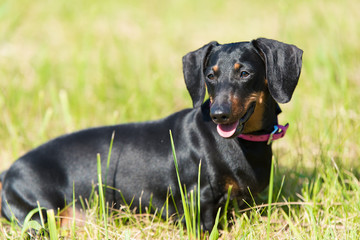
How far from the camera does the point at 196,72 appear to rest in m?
3.46

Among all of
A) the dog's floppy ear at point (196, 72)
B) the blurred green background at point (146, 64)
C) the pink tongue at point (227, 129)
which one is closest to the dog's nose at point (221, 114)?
the pink tongue at point (227, 129)

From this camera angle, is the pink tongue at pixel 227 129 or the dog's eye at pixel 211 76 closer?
the pink tongue at pixel 227 129

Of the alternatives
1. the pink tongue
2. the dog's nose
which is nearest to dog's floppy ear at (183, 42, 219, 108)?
the pink tongue

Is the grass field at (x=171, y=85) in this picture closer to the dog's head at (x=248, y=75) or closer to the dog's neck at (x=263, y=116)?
the dog's neck at (x=263, y=116)

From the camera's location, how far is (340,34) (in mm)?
7008

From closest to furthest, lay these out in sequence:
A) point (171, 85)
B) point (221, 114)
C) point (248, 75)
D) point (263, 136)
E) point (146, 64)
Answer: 1. point (221, 114)
2. point (248, 75)
3. point (263, 136)
4. point (171, 85)
5. point (146, 64)

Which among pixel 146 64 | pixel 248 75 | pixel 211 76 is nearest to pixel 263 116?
pixel 248 75

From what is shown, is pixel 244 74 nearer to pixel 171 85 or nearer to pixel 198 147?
pixel 198 147

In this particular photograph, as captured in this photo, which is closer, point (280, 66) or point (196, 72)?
point (280, 66)

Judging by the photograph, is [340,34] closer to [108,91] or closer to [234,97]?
[108,91]

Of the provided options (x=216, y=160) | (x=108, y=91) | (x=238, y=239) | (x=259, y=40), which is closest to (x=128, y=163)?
(x=216, y=160)

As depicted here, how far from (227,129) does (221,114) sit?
204 mm

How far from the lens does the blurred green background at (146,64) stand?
4973mm

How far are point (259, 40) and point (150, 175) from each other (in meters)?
1.31
